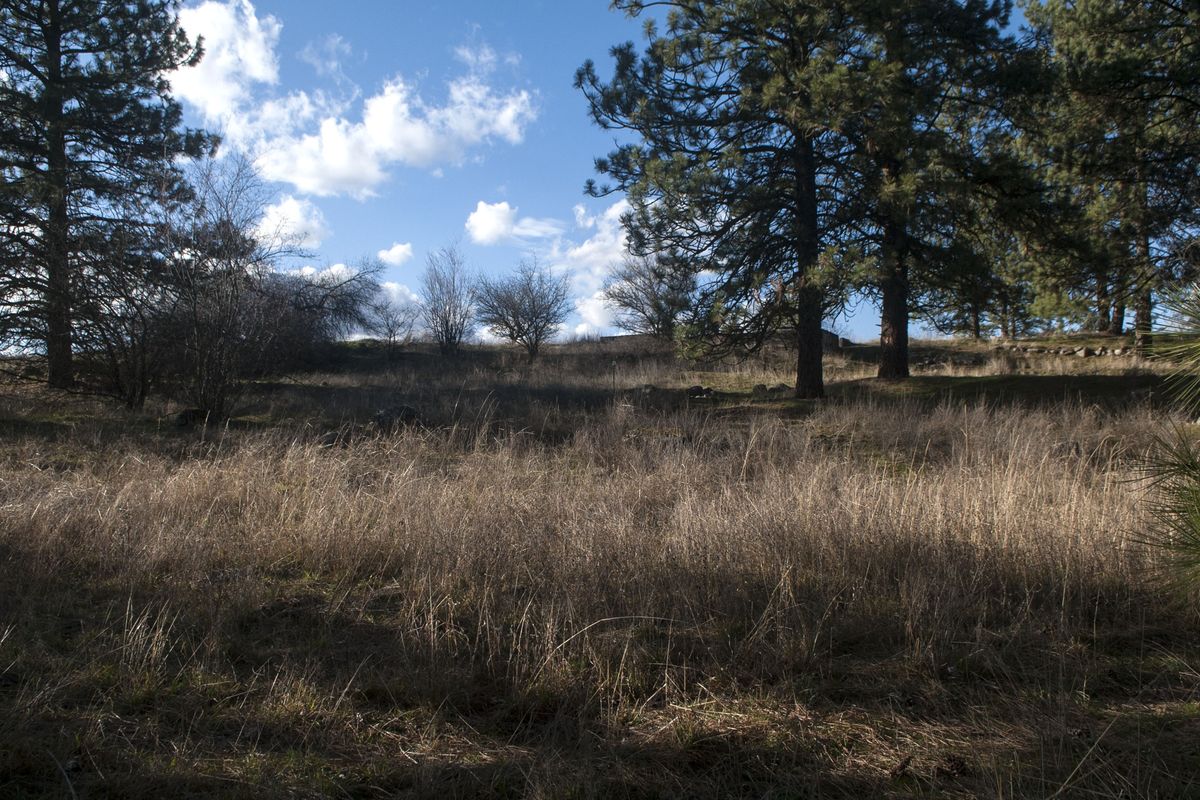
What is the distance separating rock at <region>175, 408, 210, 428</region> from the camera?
11734mm

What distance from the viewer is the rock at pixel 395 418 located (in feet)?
36.2

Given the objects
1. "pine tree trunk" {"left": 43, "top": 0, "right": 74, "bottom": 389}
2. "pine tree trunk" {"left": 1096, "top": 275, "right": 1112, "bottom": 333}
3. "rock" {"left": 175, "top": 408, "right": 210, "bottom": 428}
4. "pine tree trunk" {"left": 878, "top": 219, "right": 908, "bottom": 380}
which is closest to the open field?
"rock" {"left": 175, "top": 408, "right": 210, "bottom": 428}

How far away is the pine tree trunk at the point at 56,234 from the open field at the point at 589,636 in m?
8.21

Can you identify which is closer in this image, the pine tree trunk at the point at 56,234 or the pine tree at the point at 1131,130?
the pine tree trunk at the point at 56,234

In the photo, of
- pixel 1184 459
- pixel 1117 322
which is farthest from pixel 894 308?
pixel 1184 459

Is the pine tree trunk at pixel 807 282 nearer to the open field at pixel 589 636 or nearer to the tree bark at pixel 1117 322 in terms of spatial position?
the open field at pixel 589 636

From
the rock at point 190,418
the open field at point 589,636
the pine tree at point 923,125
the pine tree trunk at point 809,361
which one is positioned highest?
the pine tree at point 923,125

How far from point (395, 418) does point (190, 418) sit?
3557 millimetres

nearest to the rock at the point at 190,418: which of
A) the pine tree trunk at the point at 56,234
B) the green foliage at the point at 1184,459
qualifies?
the pine tree trunk at the point at 56,234

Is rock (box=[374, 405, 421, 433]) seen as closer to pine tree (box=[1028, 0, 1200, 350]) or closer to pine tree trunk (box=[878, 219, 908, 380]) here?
pine tree trunk (box=[878, 219, 908, 380])

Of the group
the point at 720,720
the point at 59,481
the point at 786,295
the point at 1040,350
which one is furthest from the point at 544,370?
the point at 720,720

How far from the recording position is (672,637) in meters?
3.75

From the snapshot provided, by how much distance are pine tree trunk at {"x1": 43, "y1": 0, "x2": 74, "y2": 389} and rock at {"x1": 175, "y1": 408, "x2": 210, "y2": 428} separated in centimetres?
373

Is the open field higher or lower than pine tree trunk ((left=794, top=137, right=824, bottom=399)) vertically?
lower
